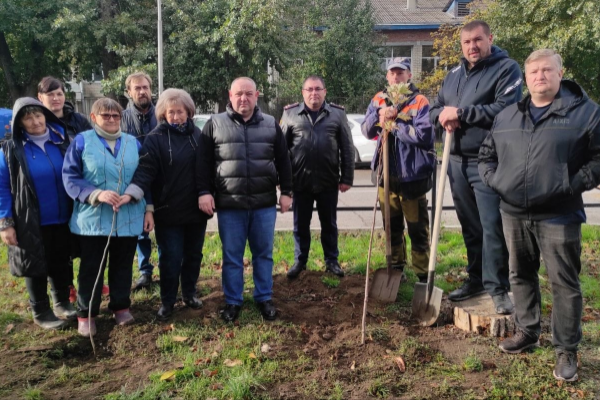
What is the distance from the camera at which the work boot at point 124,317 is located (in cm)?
438

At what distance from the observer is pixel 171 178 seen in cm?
441

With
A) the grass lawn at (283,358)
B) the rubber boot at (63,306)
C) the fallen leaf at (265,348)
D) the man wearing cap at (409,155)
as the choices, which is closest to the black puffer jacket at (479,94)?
the man wearing cap at (409,155)

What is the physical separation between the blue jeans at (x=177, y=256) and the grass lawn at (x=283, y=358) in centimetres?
25

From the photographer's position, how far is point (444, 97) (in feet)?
14.9

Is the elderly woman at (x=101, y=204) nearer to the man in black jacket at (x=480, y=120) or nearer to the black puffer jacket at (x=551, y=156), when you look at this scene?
the man in black jacket at (x=480, y=120)

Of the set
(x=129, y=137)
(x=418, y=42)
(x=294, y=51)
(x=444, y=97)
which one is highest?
(x=418, y=42)

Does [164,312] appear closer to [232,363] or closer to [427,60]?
[232,363]

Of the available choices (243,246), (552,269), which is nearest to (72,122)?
(243,246)

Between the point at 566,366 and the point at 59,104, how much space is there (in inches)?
180

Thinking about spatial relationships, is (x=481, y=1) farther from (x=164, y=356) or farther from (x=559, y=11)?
(x=164, y=356)

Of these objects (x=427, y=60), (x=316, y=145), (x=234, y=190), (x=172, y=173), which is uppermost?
(x=427, y=60)

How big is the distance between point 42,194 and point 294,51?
619 inches

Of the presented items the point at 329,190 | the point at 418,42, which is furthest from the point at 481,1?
the point at 329,190

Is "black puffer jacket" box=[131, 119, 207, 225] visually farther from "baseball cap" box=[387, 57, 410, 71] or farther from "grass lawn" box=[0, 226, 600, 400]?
"baseball cap" box=[387, 57, 410, 71]
